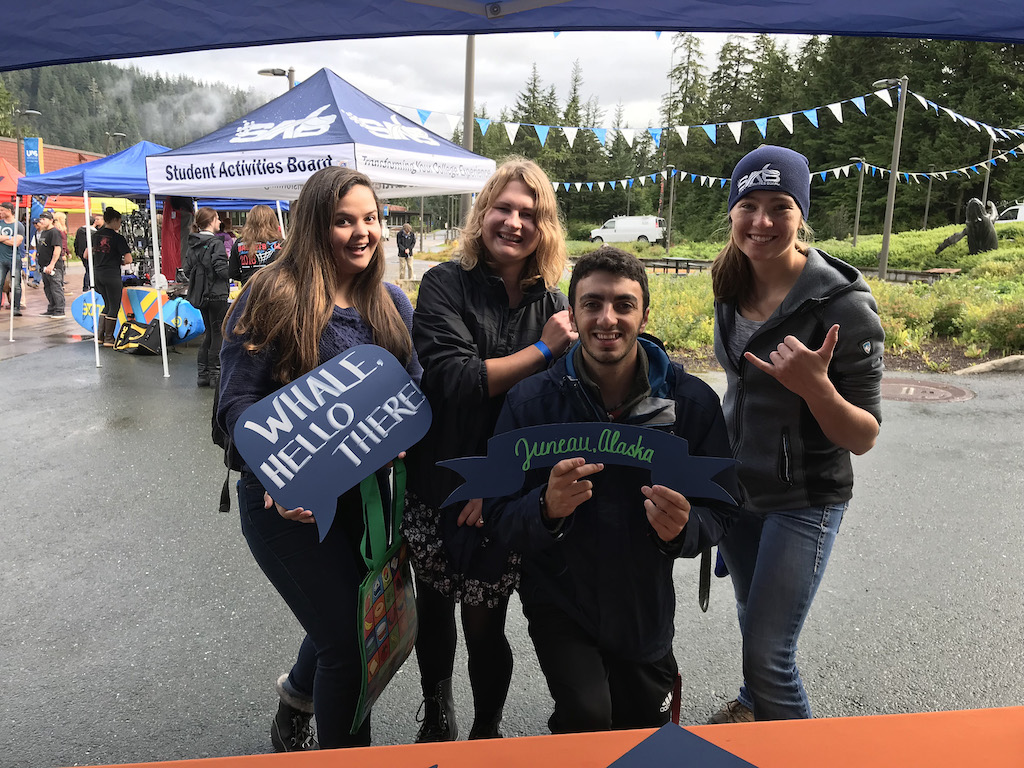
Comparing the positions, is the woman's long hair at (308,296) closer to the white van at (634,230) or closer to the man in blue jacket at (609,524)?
the man in blue jacket at (609,524)

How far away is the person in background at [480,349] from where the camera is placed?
1851 mm

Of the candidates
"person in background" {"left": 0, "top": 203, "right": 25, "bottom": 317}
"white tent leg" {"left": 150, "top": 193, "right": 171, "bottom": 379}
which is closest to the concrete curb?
"white tent leg" {"left": 150, "top": 193, "right": 171, "bottom": 379}

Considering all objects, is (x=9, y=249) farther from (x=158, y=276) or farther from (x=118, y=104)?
(x=118, y=104)

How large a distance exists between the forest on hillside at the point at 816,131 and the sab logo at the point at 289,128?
1281 centimetres

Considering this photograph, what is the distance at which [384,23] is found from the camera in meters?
1.69

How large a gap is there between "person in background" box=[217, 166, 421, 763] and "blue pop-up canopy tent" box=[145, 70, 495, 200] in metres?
4.08

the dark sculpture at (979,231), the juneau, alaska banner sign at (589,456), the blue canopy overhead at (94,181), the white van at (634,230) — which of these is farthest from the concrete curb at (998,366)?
the white van at (634,230)

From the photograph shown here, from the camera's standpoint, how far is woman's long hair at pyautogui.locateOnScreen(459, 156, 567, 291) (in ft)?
6.43

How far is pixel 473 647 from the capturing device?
211cm

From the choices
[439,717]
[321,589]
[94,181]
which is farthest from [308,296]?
[94,181]

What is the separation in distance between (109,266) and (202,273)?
3.29 m

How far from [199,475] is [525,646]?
317 centimetres

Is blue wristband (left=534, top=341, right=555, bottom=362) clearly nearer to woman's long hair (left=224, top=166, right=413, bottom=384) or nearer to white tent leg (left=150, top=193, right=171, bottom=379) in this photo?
woman's long hair (left=224, top=166, right=413, bottom=384)

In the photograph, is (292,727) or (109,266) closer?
(292,727)
